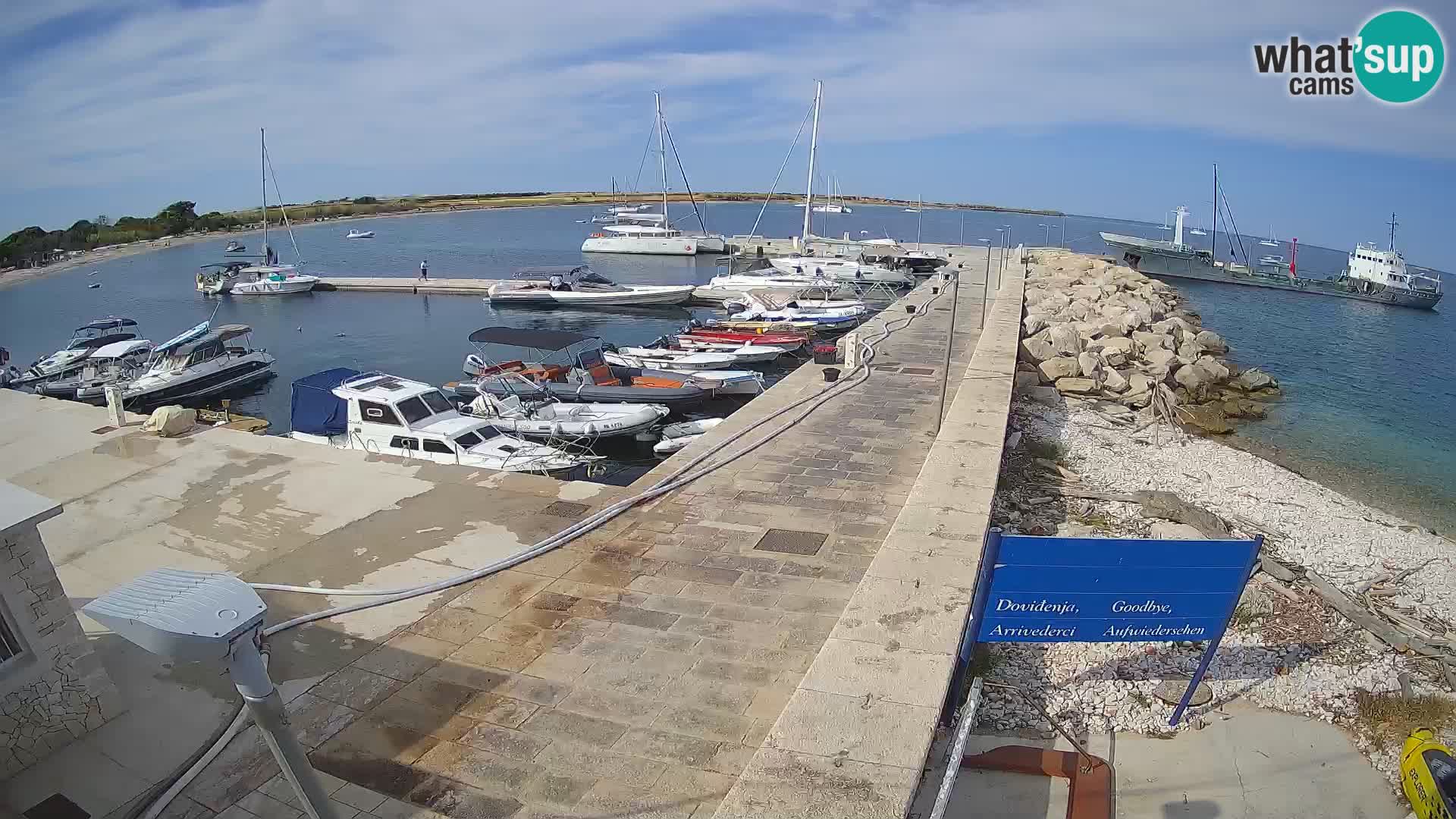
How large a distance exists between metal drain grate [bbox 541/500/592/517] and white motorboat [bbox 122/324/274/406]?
21771 millimetres

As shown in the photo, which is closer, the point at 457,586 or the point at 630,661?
the point at 630,661

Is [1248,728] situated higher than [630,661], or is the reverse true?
[630,661]

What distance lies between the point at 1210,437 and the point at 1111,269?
Result: 23.3 m

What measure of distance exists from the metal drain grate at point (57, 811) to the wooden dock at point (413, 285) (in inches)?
1726

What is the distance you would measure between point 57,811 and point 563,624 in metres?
2.98

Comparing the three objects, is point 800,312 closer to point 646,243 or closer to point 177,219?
point 646,243

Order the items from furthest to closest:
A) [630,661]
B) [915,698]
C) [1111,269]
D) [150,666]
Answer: [1111,269] → [150,666] → [630,661] → [915,698]

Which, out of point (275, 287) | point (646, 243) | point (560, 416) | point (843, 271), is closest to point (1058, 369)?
point (560, 416)

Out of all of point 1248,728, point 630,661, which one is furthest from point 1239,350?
point 630,661

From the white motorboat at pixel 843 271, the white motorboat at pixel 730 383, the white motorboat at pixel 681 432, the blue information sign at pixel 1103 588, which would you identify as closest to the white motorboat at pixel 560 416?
the white motorboat at pixel 681 432

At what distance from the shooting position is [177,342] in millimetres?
25266

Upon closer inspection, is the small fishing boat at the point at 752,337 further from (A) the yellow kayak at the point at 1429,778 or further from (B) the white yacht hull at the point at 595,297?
(A) the yellow kayak at the point at 1429,778

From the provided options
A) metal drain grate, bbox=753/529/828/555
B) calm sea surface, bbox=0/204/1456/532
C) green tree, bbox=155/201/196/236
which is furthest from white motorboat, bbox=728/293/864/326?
green tree, bbox=155/201/196/236

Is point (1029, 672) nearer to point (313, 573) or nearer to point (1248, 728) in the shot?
point (1248, 728)
